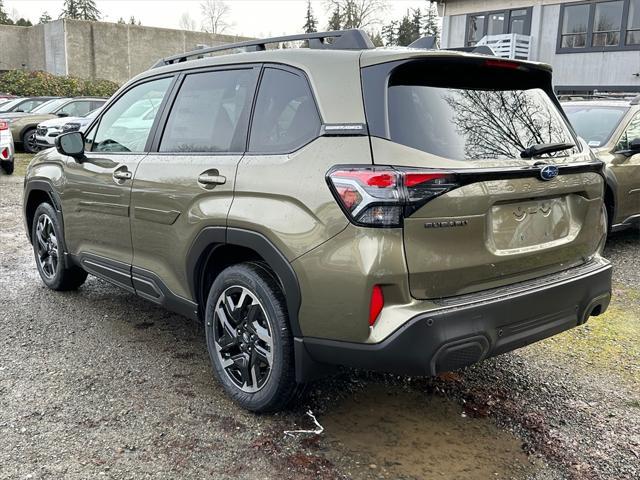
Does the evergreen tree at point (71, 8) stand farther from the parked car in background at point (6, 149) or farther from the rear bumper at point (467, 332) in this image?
the rear bumper at point (467, 332)

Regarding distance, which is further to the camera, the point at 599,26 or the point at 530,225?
the point at 599,26

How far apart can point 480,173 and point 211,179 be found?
1.39m

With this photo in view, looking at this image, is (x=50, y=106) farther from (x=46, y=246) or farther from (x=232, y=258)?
(x=232, y=258)

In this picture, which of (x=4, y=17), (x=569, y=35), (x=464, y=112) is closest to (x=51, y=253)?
(x=464, y=112)

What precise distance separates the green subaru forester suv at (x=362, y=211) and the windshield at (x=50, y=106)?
1469cm

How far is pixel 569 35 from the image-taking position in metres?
21.7

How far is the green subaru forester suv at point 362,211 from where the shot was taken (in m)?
2.56

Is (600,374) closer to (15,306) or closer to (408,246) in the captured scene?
(408,246)

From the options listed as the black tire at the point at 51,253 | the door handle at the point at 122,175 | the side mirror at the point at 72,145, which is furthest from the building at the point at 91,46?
the door handle at the point at 122,175

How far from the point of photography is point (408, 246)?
2527 millimetres

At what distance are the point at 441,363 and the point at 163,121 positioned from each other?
2299 millimetres

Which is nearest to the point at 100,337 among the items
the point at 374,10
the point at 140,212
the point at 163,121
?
the point at 140,212

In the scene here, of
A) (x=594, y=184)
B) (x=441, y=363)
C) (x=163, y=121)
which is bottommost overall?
(x=441, y=363)

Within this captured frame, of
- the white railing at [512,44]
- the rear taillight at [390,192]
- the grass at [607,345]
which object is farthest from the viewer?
the white railing at [512,44]
